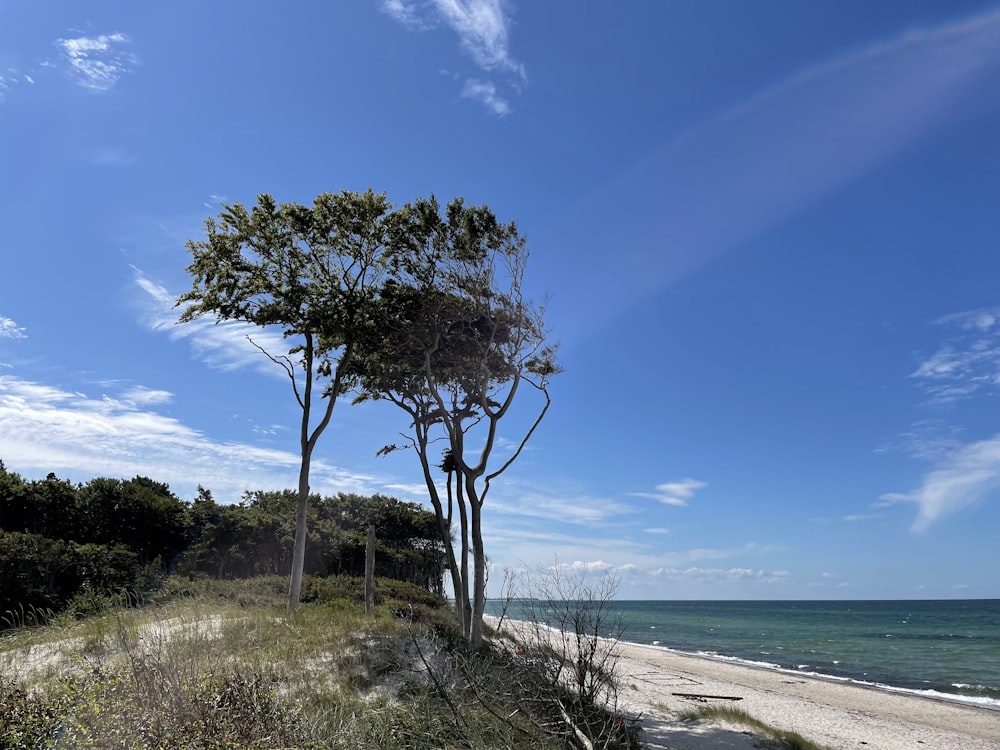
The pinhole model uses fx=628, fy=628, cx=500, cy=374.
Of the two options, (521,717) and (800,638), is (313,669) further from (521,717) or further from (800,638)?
(800,638)

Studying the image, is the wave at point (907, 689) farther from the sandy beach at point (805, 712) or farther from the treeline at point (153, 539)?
the treeline at point (153, 539)

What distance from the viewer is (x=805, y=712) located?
18.1 meters

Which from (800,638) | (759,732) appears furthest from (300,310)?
(800,638)

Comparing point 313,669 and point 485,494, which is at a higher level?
point 485,494

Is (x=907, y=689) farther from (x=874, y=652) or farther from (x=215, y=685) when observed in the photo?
(x=215, y=685)

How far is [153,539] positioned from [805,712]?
87.3 ft

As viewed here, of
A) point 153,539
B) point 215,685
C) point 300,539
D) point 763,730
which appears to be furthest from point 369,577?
point 153,539

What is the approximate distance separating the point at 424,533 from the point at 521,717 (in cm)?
3220

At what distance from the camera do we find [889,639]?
46.2m

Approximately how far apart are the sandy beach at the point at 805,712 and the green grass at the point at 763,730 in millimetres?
332

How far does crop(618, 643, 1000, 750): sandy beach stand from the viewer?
42.1ft

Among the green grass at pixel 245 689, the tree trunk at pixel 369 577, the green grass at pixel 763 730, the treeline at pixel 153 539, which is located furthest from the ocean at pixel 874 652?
the treeline at pixel 153 539

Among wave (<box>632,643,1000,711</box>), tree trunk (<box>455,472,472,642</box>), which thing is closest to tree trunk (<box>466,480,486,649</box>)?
tree trunk (<box>455,472,472,642</box>)

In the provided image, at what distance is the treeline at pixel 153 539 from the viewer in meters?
18.5
